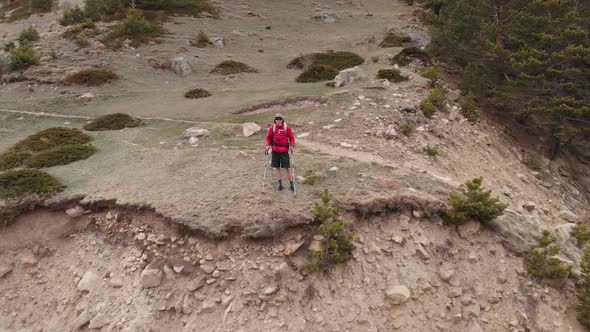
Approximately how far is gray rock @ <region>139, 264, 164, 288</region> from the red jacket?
5229 millimetres

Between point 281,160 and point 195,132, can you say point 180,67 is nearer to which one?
point 195,132

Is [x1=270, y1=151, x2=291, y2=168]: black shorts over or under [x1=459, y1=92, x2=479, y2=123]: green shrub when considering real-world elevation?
over

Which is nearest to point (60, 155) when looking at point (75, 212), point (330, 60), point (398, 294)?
point (75, 212)

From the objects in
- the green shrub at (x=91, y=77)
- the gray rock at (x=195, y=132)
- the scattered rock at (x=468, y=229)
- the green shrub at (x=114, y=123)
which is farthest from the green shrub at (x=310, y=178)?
the green shrub at (x=91, y=77)

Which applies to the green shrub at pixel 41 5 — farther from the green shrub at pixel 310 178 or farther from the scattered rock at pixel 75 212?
the green shrub at pixel 310 178

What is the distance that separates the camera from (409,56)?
3253cm

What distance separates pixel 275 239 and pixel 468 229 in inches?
247

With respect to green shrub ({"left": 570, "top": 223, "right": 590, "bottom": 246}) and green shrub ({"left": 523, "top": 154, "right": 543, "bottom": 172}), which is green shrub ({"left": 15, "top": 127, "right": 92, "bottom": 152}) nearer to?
green shrub ({"left": 570, "top": 223, "right": 590, "bottom": 246})

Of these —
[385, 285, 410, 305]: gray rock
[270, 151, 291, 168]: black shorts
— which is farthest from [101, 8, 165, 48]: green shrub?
[385, 285, 410, 305]: gray rock

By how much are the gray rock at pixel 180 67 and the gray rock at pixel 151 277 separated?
26634 mm

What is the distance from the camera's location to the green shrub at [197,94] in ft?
88.7

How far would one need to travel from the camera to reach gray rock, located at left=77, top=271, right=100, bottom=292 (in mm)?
10516

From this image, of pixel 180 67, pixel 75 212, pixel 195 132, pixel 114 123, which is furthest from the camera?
pixel 180 67

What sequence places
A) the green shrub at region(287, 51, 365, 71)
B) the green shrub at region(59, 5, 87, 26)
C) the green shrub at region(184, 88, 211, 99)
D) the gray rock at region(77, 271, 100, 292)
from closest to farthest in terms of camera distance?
1. the gray rock at region(77, 271, 100, 292)
2. the green shrub at region(184, 88, 211, 99)
3. the green shrub at region(287, 51, 365, 71)
4. the green shrub at region(59, 5, 87, 26)
